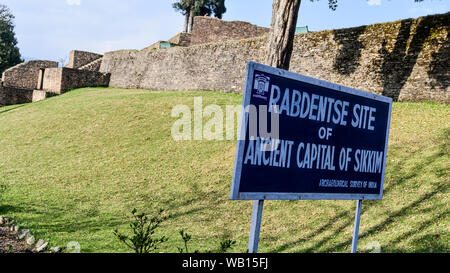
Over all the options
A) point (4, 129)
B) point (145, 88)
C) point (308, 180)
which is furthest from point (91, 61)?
point (308, 180)

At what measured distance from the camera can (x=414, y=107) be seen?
42.8ft

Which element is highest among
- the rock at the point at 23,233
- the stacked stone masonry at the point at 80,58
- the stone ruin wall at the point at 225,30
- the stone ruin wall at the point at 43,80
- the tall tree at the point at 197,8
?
the tall tree at the point at 197,8

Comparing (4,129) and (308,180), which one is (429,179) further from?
(4,129)

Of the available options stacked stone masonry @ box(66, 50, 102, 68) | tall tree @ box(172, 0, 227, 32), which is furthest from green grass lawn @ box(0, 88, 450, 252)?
tall tree @ box(172, 0, 227, 32)

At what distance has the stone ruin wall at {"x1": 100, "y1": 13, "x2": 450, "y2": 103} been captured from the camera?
13.4 m

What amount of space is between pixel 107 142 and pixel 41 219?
Answer: 6474 millimetres

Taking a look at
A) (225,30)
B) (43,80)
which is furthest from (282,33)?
(43,80)

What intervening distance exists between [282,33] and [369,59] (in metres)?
6.37

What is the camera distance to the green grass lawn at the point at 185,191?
6973 mm

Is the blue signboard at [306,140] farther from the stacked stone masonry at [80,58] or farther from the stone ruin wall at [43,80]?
the stacked stone masonry at [80,58]

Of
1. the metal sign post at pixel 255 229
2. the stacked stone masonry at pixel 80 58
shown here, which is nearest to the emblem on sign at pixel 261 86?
the metal sign post at pixel 255 229

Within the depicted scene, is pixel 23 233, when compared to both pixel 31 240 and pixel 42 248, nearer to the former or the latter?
pixel 31 240

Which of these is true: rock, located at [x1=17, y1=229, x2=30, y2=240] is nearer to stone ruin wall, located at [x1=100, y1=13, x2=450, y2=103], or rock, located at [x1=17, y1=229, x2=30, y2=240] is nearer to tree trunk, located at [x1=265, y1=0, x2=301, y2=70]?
tree trunk, located at [x1=265, y1=0, x2=301, y2=70]

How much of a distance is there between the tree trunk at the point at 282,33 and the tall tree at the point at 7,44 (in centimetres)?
5025
